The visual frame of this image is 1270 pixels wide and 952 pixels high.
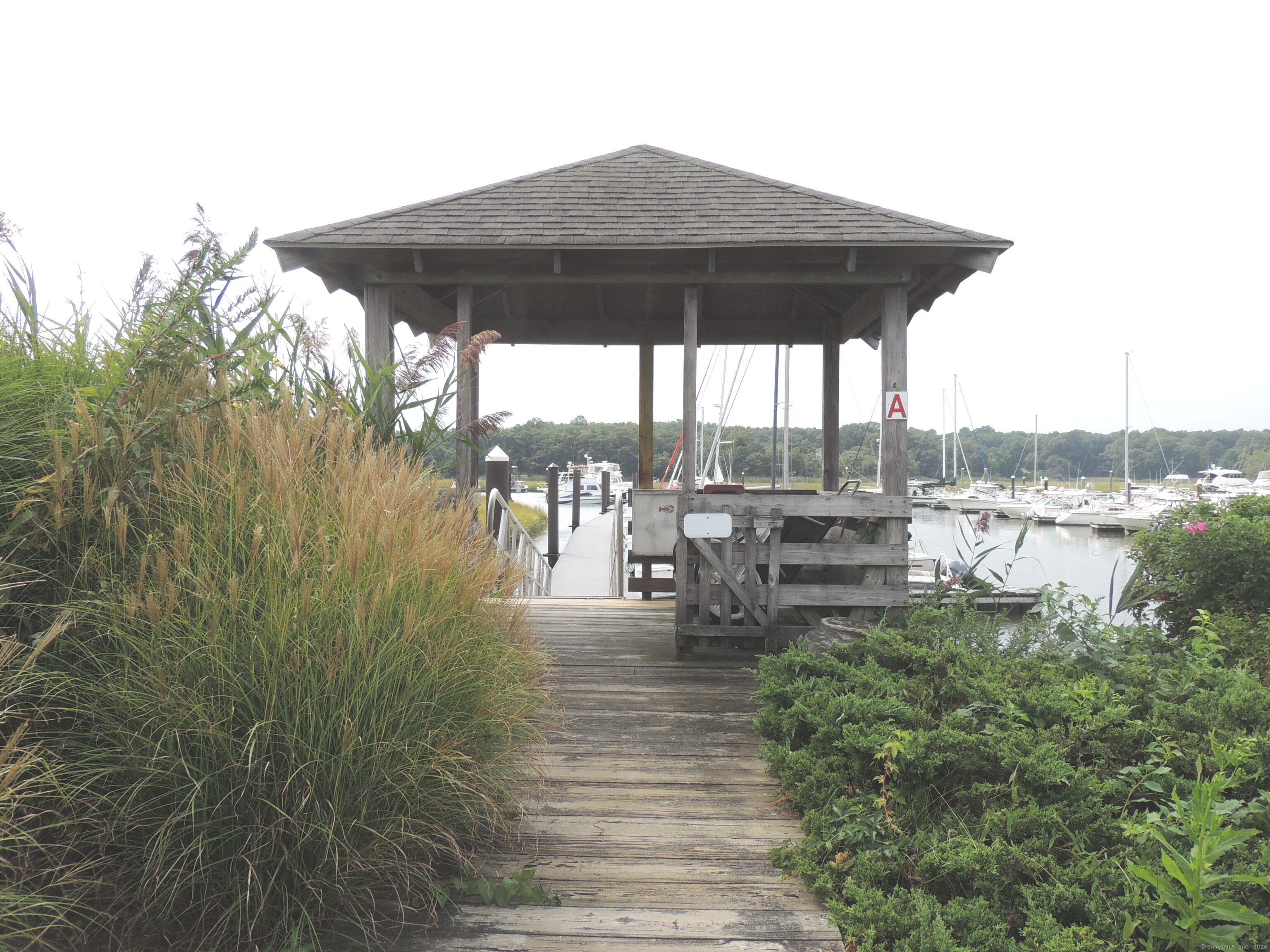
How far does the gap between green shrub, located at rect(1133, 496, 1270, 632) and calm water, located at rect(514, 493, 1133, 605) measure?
0.48 meters

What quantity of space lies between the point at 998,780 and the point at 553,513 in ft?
42.6

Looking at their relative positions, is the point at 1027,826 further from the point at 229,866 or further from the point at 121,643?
the point at 121,643

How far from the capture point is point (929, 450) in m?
38.9

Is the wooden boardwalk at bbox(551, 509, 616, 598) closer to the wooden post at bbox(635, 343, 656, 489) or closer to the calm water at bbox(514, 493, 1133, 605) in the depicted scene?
the calm water at bbox(514, 493, 1133, 605)

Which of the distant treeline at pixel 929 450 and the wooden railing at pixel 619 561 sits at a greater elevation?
the distant treeline at pixel 929 450

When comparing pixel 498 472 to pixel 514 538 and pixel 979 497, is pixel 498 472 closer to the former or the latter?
pixel 514 538

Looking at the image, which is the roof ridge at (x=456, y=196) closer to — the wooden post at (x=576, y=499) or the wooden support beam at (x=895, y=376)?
the wooden support beam at (x=895, y=376)

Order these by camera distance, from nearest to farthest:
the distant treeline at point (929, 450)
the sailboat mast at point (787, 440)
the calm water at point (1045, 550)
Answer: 1. the sailboat mast at point (787, 440)
2. the calm water at point (1045, 550)
3. the distant treeline at point (929, 450)

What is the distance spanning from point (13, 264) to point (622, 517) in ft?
35.9

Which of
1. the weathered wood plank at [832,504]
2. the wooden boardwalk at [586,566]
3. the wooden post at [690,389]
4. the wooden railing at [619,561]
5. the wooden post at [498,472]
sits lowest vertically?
the wooden boardwalk at [586,566]

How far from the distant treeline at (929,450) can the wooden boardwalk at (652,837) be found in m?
4.88

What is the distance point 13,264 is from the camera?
2576mm

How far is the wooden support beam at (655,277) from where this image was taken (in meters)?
5.80

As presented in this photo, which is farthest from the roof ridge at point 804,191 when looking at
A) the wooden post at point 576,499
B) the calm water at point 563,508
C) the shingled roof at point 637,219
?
the calm water at point 563,508
